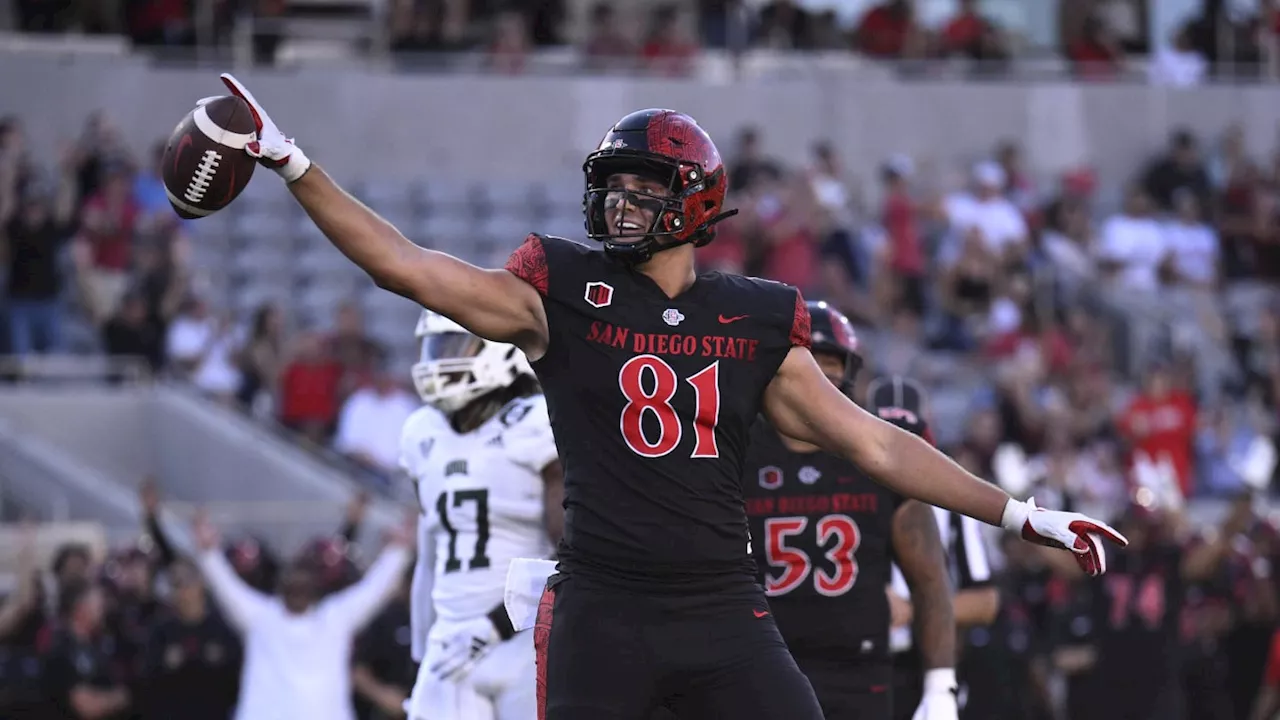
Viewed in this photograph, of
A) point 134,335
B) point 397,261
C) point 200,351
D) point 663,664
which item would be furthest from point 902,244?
point 397,261

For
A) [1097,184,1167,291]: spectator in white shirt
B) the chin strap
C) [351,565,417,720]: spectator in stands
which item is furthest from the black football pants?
[1097,184,1167,291]: spectator in white shirt

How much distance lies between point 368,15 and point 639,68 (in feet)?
7.48

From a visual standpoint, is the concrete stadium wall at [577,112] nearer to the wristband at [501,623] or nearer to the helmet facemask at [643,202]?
the wristband at [501,623]

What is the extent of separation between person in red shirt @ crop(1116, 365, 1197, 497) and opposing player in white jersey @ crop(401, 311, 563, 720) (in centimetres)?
887

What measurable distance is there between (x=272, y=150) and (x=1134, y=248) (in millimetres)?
13705

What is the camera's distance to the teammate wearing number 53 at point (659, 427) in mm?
4867

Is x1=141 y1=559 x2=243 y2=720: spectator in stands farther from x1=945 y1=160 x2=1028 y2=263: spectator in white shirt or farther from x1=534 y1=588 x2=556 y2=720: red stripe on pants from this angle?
x1=945 y1=160 x2=1028 y2=263: spectator in white shirt

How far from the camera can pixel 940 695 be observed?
638 cm

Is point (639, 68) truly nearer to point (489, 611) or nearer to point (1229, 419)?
point (1229, 419)

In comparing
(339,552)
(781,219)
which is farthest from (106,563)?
(781,219)

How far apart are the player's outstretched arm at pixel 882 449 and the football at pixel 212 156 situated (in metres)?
1.34

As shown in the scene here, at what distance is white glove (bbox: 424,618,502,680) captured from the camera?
21.4 ft

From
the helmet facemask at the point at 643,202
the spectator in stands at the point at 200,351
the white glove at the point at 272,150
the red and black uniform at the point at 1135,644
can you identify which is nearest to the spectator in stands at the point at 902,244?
the red and black uniform at the point at 1135,644

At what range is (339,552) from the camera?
35.0 feet
